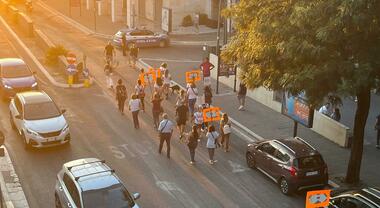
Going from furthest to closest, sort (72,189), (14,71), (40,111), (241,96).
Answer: (14,71), (241,96), (40,111), (72,189)

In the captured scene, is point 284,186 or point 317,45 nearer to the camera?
point 317,45

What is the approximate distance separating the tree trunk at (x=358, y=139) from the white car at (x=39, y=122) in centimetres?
1060

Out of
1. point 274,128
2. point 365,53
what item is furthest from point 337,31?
point 274,128

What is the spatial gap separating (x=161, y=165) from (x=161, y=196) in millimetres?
2606

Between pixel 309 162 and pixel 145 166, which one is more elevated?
pixel 309 162

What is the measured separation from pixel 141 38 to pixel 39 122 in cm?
2023

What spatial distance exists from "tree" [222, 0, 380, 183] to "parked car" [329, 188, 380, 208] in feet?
9.11

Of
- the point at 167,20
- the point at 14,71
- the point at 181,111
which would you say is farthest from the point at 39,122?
the point at 167,20

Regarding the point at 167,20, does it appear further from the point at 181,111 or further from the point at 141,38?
the point at 181,111

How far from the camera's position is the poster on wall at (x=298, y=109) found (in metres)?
20.9

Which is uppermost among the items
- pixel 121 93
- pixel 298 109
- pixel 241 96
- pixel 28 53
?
pixel 298 109

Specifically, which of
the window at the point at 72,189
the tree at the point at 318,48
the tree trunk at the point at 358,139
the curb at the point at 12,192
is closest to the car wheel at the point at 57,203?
the window at the point at 72,189

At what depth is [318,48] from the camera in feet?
52.3

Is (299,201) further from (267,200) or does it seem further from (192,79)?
(192,79)
